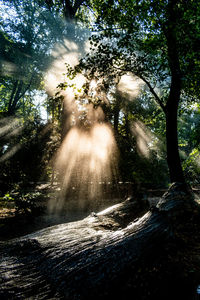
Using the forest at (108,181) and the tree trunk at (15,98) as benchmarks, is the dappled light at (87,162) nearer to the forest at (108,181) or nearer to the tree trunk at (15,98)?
the forest at (108,181)

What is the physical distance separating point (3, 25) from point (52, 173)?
75.0 feet

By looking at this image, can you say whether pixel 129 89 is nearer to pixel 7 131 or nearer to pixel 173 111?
pixel 173 111

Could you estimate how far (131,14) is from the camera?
24.7 ft

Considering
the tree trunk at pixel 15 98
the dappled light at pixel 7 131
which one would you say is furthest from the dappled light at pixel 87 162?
the tree trunk at pixel 15 98

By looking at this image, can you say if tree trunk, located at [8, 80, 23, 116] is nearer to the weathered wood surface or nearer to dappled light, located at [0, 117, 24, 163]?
dappled light, located at [0, 117, 24, 163]

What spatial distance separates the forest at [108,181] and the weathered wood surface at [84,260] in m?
0.02

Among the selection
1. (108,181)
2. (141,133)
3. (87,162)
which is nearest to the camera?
(87,162)

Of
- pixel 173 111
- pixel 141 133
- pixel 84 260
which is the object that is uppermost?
pixel 141 133

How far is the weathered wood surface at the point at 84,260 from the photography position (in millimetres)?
1982

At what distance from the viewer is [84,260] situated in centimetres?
238

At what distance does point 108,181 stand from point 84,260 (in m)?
9.48

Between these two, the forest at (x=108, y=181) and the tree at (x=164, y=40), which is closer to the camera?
the forest at (x=108, y=181)

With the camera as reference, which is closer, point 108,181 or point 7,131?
point 108,181

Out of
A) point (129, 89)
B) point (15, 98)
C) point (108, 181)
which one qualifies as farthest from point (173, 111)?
point (15, 98)
